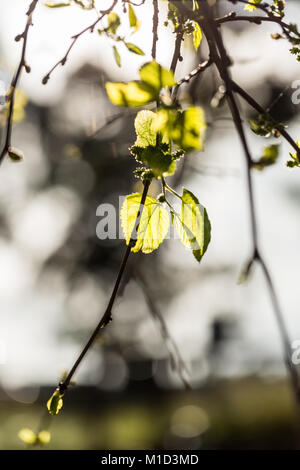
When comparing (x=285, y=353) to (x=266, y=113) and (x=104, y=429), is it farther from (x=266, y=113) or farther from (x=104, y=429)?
(x=104, y=429)

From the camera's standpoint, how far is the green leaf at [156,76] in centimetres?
49

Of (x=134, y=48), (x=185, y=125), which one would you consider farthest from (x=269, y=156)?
(x=134, y=48)

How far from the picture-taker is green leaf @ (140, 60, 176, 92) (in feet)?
1.61

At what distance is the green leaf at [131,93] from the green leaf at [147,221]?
0.17 m

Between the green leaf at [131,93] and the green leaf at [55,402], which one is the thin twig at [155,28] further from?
the green leaf at [55,402]

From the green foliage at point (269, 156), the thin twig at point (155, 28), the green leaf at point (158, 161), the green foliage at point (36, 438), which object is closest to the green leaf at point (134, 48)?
the thin twig at point (155, 28)

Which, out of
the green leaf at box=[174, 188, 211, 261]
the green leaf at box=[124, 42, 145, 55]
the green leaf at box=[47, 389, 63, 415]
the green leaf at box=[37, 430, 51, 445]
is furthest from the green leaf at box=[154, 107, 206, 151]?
the green leaf at box=[37, 430, 51, 445]

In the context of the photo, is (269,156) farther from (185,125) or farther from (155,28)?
(155,28)

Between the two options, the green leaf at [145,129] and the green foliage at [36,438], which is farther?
the green foliage at [36,438]

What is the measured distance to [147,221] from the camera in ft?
2.19

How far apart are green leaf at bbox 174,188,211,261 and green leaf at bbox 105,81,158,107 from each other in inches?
6.7

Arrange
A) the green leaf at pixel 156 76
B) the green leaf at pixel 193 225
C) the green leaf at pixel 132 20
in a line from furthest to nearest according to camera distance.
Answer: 1. the green leaf at pixel 132 20
2. the green leaf at pixel 193 225
3. the green leaf at pixel 156 76

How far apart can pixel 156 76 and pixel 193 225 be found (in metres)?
0.22

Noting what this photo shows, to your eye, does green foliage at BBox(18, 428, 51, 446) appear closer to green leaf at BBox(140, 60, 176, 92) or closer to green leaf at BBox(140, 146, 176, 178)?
green leaf at BBox(140, 146, 176, 178)
